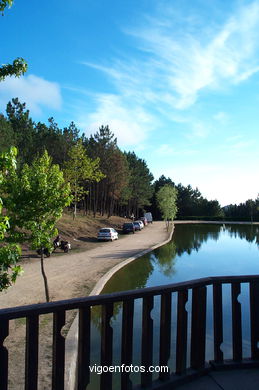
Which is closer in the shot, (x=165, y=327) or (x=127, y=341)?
(x=127, y=341)

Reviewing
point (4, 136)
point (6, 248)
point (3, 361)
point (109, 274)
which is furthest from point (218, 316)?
point (4, 136)

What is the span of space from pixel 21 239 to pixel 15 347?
281 centimetres

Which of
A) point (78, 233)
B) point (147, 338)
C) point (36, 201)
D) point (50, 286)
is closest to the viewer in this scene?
point (147, 338)

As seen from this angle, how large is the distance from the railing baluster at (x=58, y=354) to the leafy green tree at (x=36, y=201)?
6.58 m

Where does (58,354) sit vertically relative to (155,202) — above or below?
below

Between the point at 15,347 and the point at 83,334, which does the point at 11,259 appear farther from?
the point at 15,347

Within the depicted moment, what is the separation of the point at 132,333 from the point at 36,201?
7054 mm

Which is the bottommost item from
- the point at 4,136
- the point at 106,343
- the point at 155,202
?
the point at 106,343

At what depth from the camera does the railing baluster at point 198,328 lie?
3438mm

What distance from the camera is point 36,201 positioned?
372 inches

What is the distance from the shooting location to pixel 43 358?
20.6 feet

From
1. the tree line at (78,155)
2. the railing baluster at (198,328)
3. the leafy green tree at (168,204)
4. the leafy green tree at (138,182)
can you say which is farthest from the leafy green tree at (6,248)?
the leafy green tree at (138,182)

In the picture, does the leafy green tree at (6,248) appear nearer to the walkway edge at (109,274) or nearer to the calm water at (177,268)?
the walkway edge at (109,274)

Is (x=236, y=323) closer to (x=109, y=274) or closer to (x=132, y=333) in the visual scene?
(x=132, y=333)
